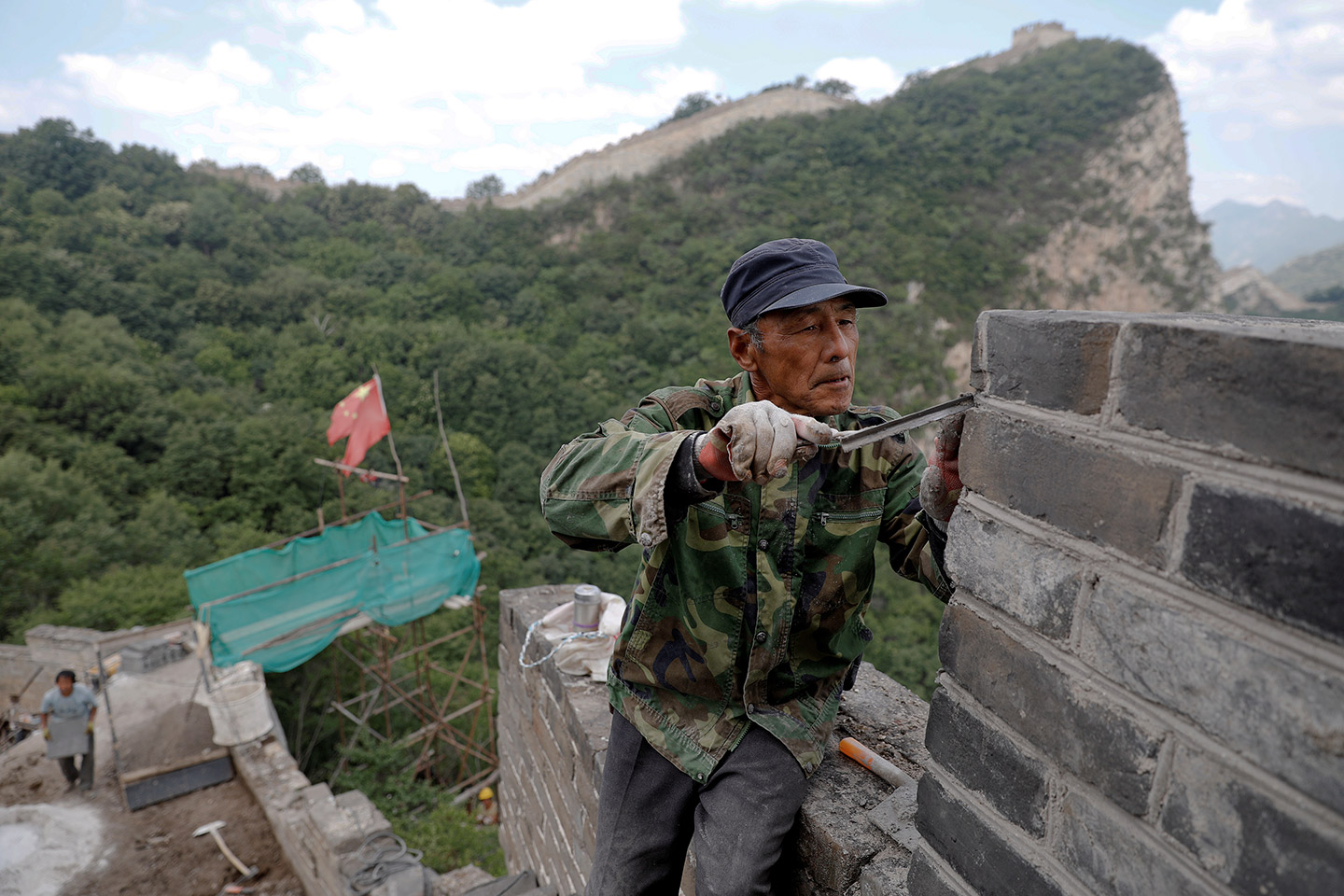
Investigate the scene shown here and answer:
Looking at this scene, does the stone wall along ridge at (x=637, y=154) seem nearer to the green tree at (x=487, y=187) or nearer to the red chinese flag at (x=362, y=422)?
the green tree at (x=487, y=187)

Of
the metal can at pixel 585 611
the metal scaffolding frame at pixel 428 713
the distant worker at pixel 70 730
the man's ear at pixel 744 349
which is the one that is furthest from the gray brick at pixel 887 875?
the metal scaffolding frame at pixel 428 713

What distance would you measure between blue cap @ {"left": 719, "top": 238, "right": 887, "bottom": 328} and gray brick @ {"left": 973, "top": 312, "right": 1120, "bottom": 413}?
618mm

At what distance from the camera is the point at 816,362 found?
5.89 ft

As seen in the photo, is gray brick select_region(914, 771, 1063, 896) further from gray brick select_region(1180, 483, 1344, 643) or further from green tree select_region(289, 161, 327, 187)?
green tree select_region(289, 161, 327, 187)

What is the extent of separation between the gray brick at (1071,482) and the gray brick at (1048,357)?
0.05m

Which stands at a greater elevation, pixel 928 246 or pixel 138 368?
pixel 928 246

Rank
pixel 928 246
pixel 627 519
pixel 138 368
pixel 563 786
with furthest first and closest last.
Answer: pixel 928 246, pixel 138 368, pixel 563 786, pixel 627 519

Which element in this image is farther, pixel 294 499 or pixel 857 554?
pixel 294 499

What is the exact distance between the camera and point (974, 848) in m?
1.11

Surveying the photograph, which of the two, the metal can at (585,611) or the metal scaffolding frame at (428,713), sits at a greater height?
the metal can at (585,611)

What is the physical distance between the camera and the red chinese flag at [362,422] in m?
10.6

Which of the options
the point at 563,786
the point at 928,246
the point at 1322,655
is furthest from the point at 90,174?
the point at 1322,655

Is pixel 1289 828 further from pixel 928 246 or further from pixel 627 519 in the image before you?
pixel 928 246

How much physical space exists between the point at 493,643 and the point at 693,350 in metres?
14.2
